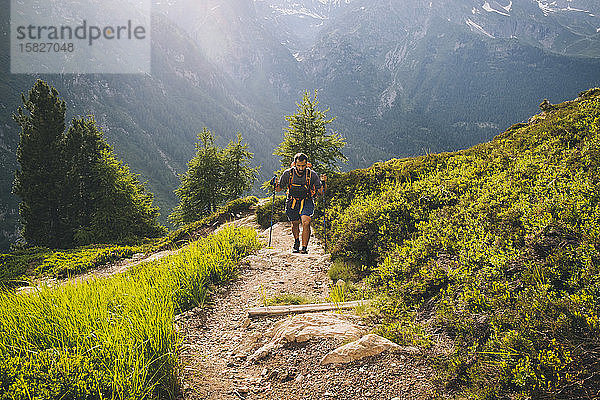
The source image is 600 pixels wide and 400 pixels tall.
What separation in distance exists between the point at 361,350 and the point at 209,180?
34.3 m

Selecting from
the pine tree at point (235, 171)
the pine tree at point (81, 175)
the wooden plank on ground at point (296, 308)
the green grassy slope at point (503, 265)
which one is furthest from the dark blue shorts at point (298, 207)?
the pine tree at point (81, 175)

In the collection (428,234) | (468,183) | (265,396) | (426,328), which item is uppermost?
(468,183)

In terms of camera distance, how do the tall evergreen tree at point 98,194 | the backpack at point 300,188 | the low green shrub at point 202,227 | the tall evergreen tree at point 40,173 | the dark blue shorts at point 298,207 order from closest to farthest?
the backpack at point 300,188, the dark blue shorts at point 298,207, the low green shrub at point 202,227, the tall evergreen tree at point 40,173, the tall evergreen tree at point 98,194

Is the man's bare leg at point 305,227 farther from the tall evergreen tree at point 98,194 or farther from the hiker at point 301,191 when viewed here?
the tall evergreen tree at point 98,194

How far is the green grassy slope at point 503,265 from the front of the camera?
2.95 meters

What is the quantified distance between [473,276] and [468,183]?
4.50 meters

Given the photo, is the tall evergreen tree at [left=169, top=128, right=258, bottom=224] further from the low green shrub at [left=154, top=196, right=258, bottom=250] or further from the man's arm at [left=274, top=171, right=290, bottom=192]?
the man's arm at [left=274, top=171, right=290, bottom=192]

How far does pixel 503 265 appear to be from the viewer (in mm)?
4395

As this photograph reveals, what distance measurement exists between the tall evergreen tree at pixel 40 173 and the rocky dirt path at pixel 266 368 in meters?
33.1

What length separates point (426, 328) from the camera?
13.8ft

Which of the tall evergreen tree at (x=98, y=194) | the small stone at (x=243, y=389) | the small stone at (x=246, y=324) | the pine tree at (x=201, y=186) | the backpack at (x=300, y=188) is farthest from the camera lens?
the pine tree at (x=201, y=186)

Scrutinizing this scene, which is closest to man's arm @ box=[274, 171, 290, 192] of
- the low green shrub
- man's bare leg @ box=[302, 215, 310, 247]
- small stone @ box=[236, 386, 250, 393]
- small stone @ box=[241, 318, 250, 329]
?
man's bare leg @ box=[302, 215, 310, 247]

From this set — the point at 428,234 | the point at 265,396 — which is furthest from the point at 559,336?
the point at 428,234

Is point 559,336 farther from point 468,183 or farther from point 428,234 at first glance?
point 468,183
